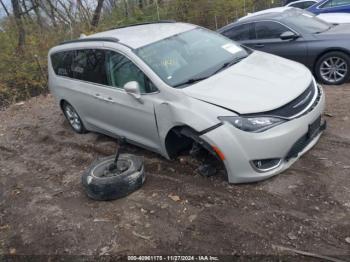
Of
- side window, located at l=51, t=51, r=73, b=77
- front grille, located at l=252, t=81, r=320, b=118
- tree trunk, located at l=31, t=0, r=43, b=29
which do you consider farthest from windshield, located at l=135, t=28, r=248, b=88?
tree trunk, located at l=31, t=0, r=43, b=29

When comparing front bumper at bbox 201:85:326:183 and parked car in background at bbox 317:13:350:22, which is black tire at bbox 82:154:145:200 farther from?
parked car in background at bbox 317:13:350:22

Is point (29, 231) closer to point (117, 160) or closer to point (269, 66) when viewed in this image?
point (117, 160)

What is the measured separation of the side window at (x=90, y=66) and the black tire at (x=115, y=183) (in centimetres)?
146

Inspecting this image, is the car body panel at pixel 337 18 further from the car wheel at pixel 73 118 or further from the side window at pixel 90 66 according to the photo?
the car wheel at pixel 73 118

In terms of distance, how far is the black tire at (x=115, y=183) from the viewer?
462 centimetres

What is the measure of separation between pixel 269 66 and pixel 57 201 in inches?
128

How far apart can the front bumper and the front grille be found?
8 centimetres

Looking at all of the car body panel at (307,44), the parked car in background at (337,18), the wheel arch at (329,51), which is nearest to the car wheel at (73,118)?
the car body panel at (307,44)

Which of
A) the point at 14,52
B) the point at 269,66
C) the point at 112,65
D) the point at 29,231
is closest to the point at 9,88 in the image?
the point at 14,52

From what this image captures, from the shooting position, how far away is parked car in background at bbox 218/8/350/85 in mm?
7059

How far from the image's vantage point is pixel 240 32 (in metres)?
8.32

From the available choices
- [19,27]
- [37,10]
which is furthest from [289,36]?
[37,10]

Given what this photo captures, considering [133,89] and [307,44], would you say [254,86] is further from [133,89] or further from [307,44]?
[307,44]

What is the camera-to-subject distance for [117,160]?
5.03m
